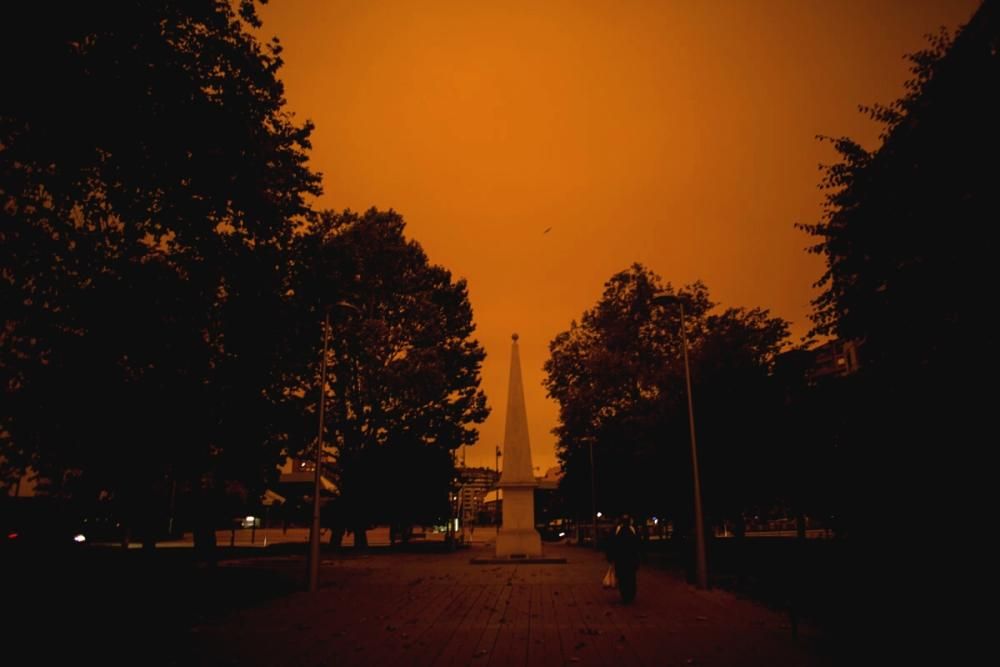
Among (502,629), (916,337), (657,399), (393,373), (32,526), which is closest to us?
(502,629)

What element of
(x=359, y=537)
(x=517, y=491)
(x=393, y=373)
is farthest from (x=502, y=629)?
(x=359, y=537)

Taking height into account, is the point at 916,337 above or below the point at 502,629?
above

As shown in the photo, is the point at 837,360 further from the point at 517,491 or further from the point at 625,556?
the point at 625,556

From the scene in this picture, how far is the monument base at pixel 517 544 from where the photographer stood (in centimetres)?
3039

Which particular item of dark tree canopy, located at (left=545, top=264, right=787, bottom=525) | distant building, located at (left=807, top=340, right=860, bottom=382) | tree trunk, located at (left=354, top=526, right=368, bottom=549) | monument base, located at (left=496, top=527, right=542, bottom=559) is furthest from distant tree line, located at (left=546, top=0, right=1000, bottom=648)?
tree trunk, located at (left=354, top=526, right=368, bottom=549)

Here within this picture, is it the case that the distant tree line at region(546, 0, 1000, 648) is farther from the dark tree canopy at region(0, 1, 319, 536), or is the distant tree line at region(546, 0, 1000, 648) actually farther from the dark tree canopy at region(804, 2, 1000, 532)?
the dark tree canopy at region(0, 1, 319, 536)

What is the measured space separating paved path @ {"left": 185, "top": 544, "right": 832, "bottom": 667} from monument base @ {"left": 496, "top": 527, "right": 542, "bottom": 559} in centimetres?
1249

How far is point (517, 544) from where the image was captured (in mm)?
30516

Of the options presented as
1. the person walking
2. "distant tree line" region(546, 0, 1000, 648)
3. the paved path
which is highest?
"distant tree line" region(546, 0, 1000, 648)

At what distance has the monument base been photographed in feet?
99.7

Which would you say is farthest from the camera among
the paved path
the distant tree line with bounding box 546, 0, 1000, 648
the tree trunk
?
the tree trunk

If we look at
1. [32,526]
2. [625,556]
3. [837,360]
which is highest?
[837,360]

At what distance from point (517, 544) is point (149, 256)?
21.0m

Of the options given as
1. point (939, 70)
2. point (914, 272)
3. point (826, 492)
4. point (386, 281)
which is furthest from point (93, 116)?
point (386, 281)
